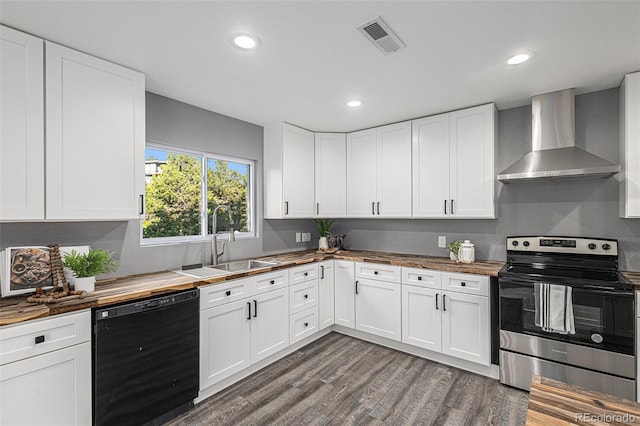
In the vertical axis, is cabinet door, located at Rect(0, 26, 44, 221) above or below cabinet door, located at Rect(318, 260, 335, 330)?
above

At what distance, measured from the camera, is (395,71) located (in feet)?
7.69

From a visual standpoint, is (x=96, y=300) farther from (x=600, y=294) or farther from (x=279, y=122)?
(x=600, y=294)

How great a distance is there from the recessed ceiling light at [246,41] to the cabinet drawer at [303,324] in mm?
2452

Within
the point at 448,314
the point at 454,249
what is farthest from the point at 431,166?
the point at 448,314

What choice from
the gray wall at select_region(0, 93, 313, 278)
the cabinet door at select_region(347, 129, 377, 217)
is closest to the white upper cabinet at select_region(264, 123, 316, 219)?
the gray wall at select_region(0, 93, 313, 278)

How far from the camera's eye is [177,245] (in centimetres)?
288

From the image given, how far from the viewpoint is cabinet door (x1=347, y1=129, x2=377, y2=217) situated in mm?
3809

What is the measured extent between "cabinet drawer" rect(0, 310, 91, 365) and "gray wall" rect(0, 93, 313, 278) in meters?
0.71

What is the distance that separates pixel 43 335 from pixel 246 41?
2.00 m

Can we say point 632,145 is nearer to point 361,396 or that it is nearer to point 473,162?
point 473,162

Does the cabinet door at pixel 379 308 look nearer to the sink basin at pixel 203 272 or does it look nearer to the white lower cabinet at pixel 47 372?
the sink basin at pixel 203 272

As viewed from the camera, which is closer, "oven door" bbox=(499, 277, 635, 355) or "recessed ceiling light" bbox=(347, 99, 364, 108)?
"oven door" bbox=(499, 277, 635, 355)

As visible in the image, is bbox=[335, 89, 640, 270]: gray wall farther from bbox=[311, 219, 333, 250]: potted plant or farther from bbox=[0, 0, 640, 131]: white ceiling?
bbox=[311, 219, 333, 250]: potted plant

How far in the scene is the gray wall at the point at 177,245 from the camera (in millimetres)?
2164
